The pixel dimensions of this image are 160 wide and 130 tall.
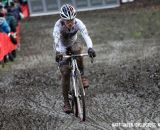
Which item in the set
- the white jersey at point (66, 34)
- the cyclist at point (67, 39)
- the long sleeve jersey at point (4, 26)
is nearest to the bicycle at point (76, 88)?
the cyclist at point (67, 39)

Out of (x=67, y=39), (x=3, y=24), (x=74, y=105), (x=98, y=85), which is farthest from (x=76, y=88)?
(x=3, y=24)

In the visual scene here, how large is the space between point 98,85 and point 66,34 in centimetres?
350

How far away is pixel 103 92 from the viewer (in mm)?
12469

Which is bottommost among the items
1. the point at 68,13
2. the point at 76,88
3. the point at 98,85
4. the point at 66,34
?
the point at 98,85

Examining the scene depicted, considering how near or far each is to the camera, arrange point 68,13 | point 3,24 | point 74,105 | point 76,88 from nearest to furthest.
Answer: point 68,13 < point 76,88 < point 74,105 < point 3,24

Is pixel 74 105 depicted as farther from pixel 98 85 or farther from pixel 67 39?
pixel 98 85

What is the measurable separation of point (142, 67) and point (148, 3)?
2473 cm

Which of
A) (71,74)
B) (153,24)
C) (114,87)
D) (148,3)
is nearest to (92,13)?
(148,3)

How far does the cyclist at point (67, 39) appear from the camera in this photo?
960 cm

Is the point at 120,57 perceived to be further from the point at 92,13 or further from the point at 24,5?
the point at 24,5

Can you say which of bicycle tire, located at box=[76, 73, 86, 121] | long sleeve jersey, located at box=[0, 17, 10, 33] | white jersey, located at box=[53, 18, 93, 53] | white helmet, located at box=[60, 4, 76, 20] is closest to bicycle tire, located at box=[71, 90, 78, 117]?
bicycle tire, located at box=[76, 73, 86, 121]

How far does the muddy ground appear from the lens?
9977 millimetres

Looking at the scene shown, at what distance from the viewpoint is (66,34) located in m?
10.1

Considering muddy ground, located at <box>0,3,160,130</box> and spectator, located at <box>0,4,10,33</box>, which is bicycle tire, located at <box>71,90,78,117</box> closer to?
muddy ground, located at <box>0,3,160,130</box>
